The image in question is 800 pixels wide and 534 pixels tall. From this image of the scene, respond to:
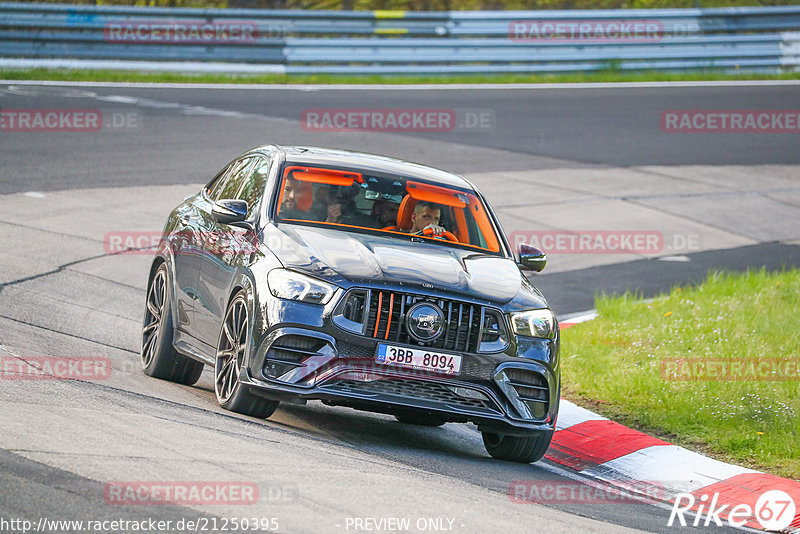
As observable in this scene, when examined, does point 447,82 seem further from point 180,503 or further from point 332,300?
point 180,503

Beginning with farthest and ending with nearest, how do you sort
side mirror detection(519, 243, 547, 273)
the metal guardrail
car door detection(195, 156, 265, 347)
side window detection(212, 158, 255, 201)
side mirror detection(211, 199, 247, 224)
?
the metal guardrail, side window detection(212, 158, 255, 201), side mirror detection(519, 243, 547, 273), side mirror detection(211, 199, 247, 224), car door detection(195, 156, 265, 347)

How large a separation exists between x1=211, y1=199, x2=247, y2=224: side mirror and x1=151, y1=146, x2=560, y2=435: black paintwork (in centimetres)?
5

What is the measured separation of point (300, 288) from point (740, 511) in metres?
2.83

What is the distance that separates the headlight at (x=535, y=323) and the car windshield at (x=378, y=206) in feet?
3.37

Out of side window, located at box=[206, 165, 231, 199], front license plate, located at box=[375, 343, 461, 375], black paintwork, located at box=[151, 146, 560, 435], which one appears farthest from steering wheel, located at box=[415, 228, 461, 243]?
side window, located at box=[206, 165, 231, 199]

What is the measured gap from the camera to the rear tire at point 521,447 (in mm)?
7527

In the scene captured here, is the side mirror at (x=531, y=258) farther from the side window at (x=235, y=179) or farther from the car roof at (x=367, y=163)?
the side window at (x=235, y=179)

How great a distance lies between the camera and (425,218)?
8328mm

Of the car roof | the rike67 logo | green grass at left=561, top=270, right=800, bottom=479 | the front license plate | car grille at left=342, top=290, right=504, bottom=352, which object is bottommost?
the rike67 logo

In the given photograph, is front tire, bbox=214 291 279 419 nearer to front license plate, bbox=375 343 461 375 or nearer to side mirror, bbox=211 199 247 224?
side mirror, bbox=211 199 247 224

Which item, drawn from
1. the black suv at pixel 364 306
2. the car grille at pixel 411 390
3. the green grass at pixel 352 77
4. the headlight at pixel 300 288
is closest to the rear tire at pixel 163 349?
the black suv at pixel 364 306

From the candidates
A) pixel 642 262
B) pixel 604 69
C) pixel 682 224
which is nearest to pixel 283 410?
pixel 642 262

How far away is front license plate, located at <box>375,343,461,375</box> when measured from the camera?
6938 millimetres

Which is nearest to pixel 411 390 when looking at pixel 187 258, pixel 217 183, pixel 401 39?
pixel 187 258
